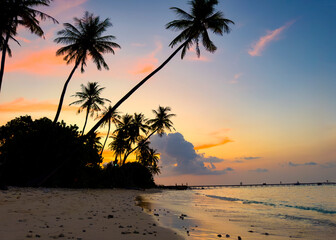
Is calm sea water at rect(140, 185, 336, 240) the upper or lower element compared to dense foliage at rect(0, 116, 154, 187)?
lower

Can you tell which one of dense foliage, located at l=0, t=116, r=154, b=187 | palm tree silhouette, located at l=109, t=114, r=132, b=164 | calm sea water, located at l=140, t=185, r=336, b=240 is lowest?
calm sea water, located at l=140, t=185, r=336, b=240

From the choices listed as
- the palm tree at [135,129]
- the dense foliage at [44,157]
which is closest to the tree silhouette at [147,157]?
the palm tree at [135,129]

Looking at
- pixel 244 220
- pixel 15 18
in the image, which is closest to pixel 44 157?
pixel 15 18

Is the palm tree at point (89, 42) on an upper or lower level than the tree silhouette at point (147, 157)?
upper

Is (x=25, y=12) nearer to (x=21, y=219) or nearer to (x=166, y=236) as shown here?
(x=21, y=219)

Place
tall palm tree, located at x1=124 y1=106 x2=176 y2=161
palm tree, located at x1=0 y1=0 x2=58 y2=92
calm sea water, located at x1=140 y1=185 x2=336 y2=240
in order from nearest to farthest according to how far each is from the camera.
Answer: calm sea water, located at x1=140 y1=185 x2=336 y2=240 < palm tree, located at x1=0 y1=0 x2=58 y2=92 < tall palm tree, located at x1=124 y1=106 x2=176 y2=161

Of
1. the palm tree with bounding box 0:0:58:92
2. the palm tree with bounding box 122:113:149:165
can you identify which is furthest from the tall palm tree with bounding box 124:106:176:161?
the palm tree with bounding box 0:0:58:92

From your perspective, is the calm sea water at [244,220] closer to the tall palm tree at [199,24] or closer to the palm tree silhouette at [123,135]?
the tall palm tree at [199,24]

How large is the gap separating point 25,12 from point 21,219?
20167mm

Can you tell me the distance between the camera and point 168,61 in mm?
21141

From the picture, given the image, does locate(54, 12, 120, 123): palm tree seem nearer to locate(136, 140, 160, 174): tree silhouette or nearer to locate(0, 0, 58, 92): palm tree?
locate(0, 0, 58, 92): palm tree

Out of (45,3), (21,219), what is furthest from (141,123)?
(21,219)

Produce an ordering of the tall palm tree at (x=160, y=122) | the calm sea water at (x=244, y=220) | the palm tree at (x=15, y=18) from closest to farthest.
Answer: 1. the calm sea water at (x=244, y=220)
2. the palm tree at (x=15, y=18)
3. the tall palm tree at (x=160, y=122)

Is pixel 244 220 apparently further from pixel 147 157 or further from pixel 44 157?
pixel 147 157
